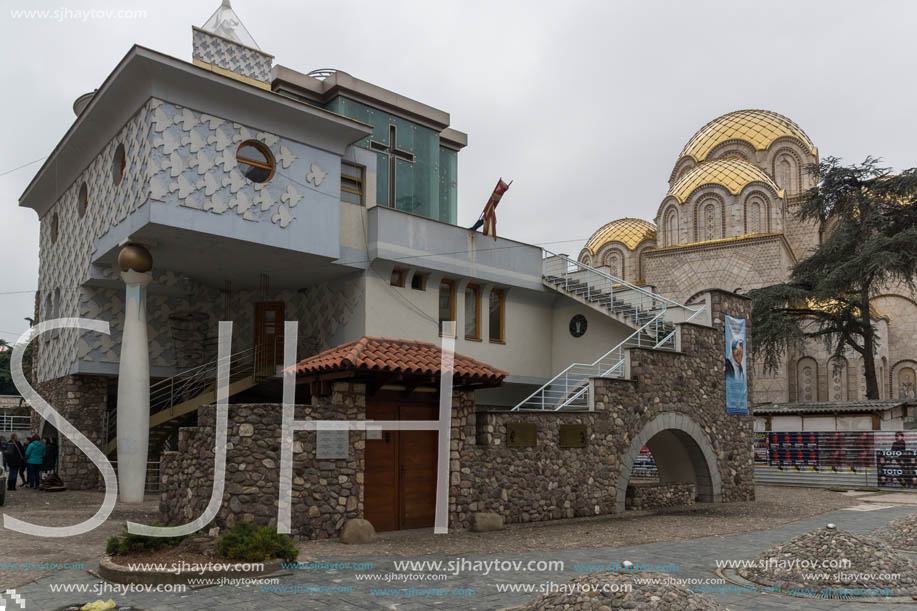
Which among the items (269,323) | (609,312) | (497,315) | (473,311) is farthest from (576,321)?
(269,323)

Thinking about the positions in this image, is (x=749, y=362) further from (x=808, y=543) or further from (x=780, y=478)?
(x=808, y=543)

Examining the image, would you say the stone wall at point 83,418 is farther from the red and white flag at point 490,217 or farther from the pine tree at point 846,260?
the pine tree at point 846,260

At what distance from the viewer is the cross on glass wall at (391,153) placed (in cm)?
2302

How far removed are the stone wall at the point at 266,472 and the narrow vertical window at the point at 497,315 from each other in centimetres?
1105

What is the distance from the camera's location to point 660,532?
13.5 metres

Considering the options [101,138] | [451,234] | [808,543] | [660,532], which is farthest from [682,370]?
[101,138]

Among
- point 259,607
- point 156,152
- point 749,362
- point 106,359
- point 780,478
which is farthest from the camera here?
point 780,478

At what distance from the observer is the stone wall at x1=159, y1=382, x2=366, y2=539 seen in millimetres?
10969

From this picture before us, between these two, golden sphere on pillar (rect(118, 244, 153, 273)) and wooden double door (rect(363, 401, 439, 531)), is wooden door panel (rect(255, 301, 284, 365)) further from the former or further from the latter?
wooden double door (rect(363, 401, 439, 531))

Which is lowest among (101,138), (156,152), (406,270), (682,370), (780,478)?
(780,478)

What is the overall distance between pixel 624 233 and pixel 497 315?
2896cm

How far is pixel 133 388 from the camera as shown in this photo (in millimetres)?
17375

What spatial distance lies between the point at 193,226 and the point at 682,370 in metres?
11.6

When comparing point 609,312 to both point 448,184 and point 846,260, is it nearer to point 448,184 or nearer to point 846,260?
point 448,184
